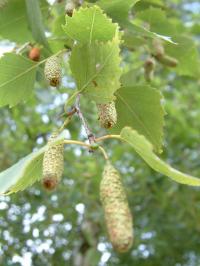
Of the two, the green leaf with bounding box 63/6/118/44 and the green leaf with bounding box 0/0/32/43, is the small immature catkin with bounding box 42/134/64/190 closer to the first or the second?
the green leaf with bounding box 63/6/118/44

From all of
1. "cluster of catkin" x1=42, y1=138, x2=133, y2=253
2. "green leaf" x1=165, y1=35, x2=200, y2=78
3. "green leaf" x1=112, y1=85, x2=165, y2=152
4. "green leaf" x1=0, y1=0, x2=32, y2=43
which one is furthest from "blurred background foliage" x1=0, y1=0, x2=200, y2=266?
"cluster of catkin" x1=42, y1=138, x2=133, y2=253

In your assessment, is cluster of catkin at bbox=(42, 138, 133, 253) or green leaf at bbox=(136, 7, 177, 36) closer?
cluster of catkin at bbox=(42, 138, 133, 253)

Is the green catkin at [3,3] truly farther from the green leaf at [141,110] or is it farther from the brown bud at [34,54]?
the green leaf at [141,110]

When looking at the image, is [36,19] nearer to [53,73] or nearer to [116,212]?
[53,73]

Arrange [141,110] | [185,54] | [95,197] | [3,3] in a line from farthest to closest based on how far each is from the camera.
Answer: [95,197] < [185,54] < [3,3] < [141,110]

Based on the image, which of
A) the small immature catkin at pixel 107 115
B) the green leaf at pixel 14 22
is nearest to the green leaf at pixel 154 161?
the small immature catkin at pixel 107 115

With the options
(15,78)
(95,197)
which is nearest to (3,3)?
(15,78)

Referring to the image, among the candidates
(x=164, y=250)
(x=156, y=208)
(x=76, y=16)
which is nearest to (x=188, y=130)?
(x=156, y=208)
